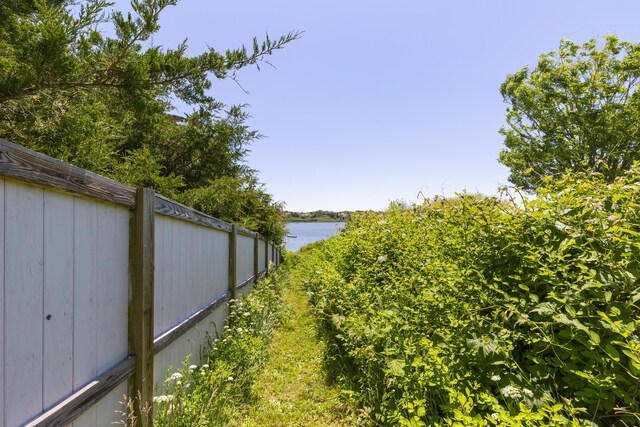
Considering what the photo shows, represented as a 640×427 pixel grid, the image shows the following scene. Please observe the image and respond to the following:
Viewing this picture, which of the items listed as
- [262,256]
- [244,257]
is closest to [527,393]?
[244,257]

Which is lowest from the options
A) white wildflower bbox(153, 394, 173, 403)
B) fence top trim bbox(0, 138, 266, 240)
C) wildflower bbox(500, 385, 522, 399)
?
white wildflower bbox(153, 394, 173, 403)

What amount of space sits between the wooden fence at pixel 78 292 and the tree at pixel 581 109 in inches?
615

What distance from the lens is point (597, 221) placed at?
5.89ft

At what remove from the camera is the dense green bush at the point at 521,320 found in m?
1.60

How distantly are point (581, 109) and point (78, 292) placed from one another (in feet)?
66.4

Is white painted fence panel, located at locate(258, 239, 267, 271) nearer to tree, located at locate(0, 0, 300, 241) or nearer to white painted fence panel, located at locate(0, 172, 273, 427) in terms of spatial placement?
tree, located at locate(0, 0, 300, 241)

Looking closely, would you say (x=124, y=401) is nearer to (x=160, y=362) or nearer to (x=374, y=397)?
(x=160, y=362)

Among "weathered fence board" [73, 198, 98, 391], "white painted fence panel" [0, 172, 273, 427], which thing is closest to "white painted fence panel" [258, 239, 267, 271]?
"white painted fence panel" [0, 172, 273, 427]

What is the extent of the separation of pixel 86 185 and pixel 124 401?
134 centimetres

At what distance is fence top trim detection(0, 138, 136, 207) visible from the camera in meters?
1.21

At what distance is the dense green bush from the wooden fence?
1.68 m

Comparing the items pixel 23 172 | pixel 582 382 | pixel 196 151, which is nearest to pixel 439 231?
pixel 582 382

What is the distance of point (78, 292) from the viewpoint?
164cm

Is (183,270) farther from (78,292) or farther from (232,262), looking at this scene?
(232,262)
